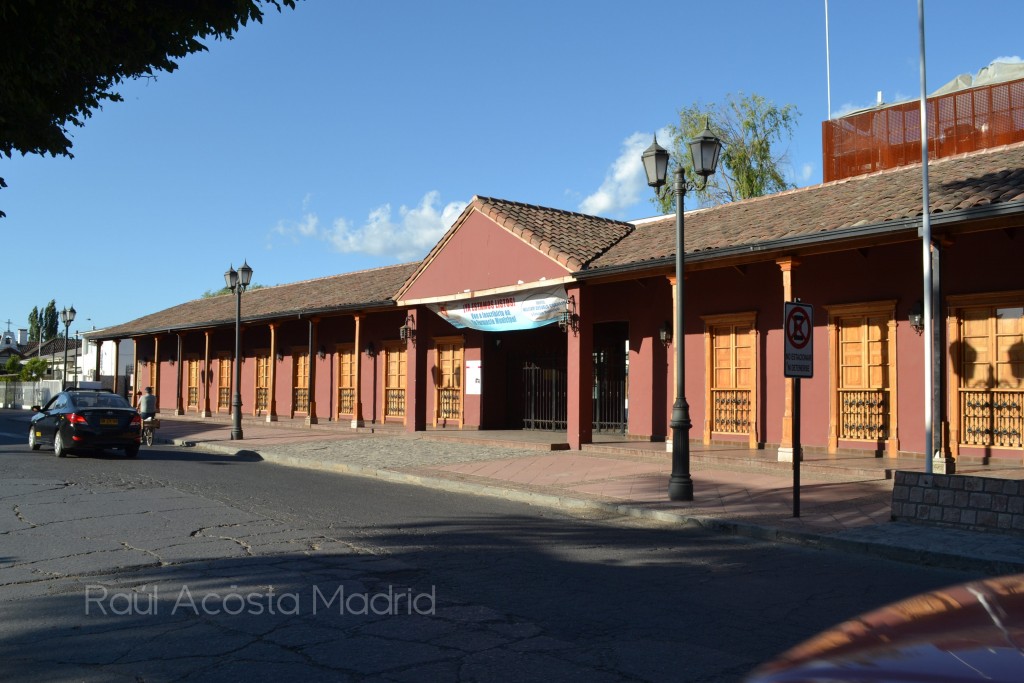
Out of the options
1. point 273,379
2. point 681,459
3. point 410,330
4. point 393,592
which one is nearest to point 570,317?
point 410,330

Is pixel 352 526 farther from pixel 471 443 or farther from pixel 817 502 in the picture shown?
pixel 471 443

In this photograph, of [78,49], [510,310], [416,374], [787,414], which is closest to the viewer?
[78,49]

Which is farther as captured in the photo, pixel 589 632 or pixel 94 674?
pixel 589 632

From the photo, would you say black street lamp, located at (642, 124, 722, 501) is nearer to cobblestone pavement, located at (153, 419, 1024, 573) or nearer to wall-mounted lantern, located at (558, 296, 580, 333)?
cobblestone pavement, located at (153, 419, 1024, 573)

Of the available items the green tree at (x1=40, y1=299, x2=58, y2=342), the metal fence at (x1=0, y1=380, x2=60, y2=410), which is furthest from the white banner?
the green tree at (x1=40, y1=299, x2=58, y2=342)

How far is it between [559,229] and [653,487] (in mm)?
8634

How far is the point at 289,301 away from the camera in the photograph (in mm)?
29266

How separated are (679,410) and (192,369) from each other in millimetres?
29014

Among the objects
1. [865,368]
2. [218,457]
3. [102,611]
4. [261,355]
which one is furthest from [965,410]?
[261,355]

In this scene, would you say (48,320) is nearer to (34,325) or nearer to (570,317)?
(34,325)

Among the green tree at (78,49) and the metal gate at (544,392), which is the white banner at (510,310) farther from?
the green tree at (78,49)

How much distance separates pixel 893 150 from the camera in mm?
18719

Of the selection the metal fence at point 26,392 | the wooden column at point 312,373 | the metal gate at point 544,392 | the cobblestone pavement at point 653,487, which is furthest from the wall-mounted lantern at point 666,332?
the metal fence at point 26,392

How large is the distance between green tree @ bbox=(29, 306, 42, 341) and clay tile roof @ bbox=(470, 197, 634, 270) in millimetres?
107093
